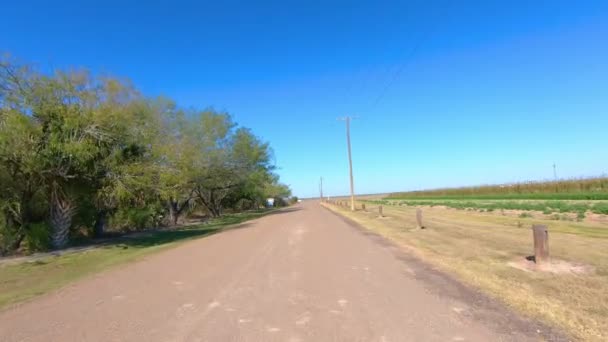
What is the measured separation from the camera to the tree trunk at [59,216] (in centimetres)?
1669

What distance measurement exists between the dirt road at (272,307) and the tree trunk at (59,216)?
8.96 meters

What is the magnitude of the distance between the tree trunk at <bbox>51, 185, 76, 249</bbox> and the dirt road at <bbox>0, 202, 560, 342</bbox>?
29.4ft

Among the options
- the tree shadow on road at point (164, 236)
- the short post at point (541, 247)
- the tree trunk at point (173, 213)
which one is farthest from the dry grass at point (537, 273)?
the tree trunk at point (173, 213)

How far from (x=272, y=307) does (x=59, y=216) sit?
1493 cm

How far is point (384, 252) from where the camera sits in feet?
36.9

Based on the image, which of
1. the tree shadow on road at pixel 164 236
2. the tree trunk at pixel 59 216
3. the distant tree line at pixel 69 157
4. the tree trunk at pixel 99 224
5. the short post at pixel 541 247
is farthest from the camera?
the tree trunk at pixel 99 224

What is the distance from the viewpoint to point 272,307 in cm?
586

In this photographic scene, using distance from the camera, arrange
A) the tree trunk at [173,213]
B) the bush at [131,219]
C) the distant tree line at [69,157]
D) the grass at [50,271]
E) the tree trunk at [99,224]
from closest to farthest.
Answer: the grass at [50,271] < the distant tree line at [69,157] < the tree trunk at [99,224] < the bush at [131,219] < the tree trunk at [173,213]

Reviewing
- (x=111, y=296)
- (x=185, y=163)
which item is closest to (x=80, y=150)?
(x=185, y=163)

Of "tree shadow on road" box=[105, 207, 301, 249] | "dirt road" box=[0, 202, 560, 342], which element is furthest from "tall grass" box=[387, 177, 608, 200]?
"dirt road" box=[0, 202, 560, 342]

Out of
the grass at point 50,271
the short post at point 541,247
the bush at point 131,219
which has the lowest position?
the grass at point 50,271

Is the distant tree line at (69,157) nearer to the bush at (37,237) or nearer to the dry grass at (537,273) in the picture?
the bush at (37,237)

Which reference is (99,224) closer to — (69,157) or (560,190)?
(69,157)

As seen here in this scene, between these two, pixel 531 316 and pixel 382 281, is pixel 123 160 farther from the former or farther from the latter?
pixel 531 316
